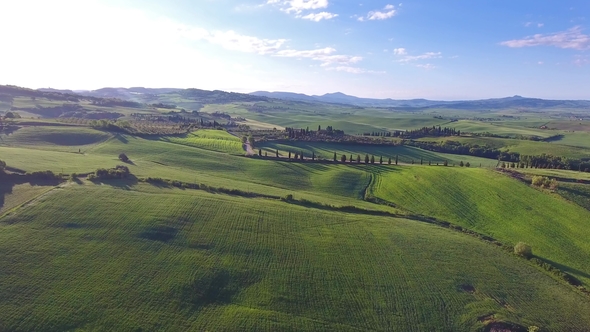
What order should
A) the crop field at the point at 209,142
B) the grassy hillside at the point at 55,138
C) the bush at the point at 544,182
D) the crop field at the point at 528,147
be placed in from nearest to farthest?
the bush at the point at 544,182 < the grassy hillside at the point at 55,138 < the crop field at the point at 209,142 < the crop field at the point at 528,147

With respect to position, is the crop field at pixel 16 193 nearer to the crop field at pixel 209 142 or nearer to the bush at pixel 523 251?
the crop field at pixel 209 142

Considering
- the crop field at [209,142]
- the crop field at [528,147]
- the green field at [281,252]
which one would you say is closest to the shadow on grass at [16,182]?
the green field at [281,252]

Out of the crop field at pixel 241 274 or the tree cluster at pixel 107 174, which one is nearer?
the crop field at pixel 241 274

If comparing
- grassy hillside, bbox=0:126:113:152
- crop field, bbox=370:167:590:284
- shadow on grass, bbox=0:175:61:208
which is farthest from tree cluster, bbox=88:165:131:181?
crop field, bbox=370:167:590:284

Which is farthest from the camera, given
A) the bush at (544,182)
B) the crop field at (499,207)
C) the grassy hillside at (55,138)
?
the grassy hillside at (55,138)

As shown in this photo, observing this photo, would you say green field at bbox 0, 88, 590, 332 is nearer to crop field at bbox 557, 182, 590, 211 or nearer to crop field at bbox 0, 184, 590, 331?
crop field at bbox 0, 184, 590, 331

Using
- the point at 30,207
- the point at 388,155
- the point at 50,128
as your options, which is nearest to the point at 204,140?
the point at 50,128

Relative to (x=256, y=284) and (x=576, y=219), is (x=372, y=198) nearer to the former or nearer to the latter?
(x=576, y=219)
